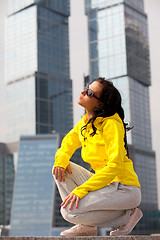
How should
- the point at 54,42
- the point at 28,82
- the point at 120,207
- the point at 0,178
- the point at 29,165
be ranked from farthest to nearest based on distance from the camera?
the point at 54,42 < the point at 28,82 < the point at 0,178 < the point at 29,165 < the point at 120,207

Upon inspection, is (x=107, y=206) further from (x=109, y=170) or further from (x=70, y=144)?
(x=70, y=144)

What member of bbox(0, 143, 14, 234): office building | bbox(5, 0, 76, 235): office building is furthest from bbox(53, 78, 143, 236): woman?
bbox(5, 0, 76, 235): office building

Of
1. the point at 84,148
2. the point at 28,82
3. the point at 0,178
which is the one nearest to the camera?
the point at 84,148

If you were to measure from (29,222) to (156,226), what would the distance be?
51398 mm

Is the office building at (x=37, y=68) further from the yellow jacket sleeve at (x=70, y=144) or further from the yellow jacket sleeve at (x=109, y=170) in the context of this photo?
the yellow jacket sleeve at (x=109, y=170)

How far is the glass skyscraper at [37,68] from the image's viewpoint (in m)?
155

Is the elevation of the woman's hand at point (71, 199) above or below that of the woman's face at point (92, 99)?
below

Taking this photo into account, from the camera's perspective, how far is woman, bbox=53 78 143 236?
5402mm

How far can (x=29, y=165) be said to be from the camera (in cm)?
11212

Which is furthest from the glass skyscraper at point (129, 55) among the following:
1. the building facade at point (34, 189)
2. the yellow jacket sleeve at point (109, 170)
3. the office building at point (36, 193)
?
the yellow jacket sleeve at point (109, 170)

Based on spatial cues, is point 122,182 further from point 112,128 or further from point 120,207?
point 112,128

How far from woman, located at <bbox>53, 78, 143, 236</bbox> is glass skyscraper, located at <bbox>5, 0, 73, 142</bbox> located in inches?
5742

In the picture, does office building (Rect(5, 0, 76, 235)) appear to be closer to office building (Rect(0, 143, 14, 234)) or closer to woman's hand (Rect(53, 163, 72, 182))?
office building (Rect(0, 143, 14, 234))

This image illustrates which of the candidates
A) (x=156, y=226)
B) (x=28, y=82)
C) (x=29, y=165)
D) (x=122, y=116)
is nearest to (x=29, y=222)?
(x=29, y=165)
